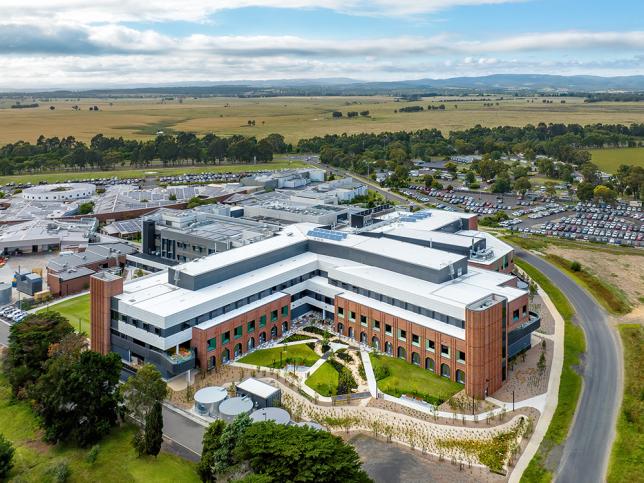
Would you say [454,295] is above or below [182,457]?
above

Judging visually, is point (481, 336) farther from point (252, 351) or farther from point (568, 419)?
point (252, 351)

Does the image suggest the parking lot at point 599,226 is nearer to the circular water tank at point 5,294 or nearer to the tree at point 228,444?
the tree at point 228,444

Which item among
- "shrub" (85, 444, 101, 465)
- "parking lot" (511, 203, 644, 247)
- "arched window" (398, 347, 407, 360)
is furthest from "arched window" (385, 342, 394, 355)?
"parking lot" (511, 203, 644, 247)

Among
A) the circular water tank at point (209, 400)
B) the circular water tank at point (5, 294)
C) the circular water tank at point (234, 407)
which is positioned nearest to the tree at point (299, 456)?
the circular water tank at point (234, 407)

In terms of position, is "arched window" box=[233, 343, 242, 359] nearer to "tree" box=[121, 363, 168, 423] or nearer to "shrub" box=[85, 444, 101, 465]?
"tree" box=[121, 363, 168, 423]

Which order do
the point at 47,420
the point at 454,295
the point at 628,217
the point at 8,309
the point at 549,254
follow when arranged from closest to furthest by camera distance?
the point at 47,420
the point at 454,295
the point at 8,309
the point at 549,254
the point at 628,217

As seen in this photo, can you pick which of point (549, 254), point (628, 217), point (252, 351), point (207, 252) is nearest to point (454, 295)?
point (252, 351)

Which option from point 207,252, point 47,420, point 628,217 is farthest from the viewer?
point 628,217
